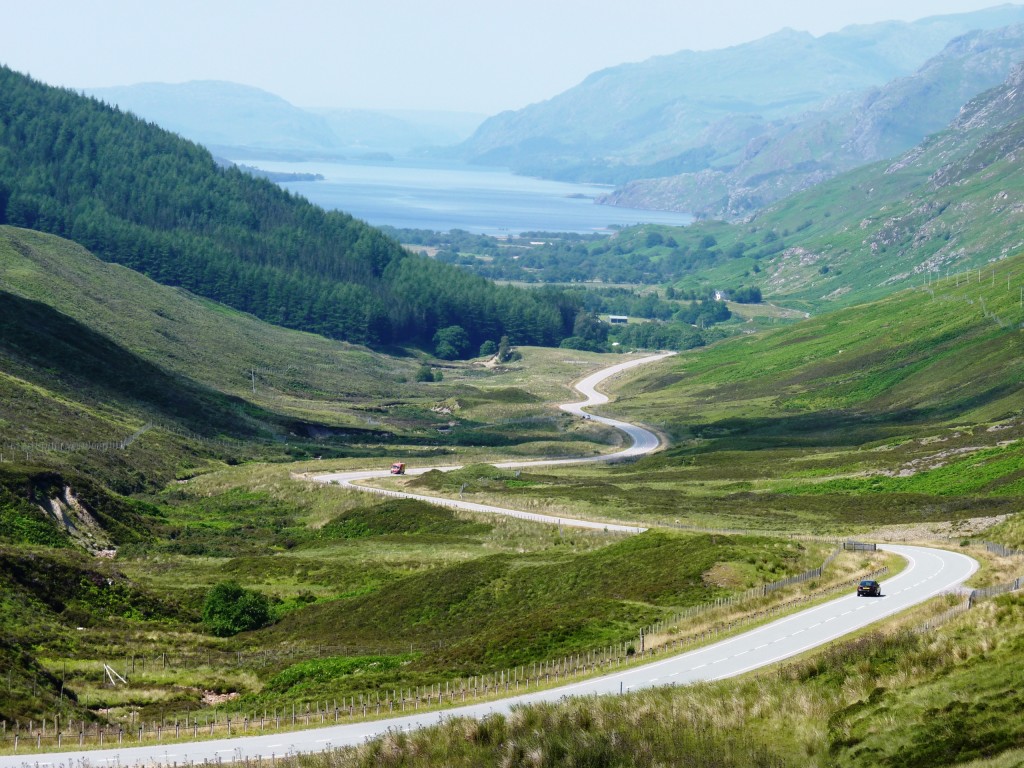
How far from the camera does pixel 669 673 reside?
145ft

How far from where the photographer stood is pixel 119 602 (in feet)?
230

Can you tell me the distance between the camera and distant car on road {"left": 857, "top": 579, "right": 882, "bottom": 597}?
5503cm

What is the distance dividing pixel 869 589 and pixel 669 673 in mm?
14361

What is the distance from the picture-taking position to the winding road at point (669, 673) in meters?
37.1

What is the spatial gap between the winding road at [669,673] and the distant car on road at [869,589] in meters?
0.38

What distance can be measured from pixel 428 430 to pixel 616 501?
81455 mm

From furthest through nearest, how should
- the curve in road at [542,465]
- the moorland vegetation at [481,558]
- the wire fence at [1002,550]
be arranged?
1. the curve in road at [542,465]
2. the wire fence at [1002,550]
3. the moorland vegetation at [481,558]

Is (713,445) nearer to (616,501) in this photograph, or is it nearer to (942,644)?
(616,501)

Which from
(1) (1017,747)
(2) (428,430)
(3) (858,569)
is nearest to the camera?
(1) (1017,747)

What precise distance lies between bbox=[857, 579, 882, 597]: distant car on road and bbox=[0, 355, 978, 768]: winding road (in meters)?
0.38

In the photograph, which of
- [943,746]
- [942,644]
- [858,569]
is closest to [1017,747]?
[943,746]

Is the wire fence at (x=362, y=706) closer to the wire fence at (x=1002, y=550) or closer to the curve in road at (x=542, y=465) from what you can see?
the wire fence at (x=1002, y=550)

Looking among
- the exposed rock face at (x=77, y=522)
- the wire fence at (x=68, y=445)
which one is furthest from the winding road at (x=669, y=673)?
the wire fence at (x=68, y=445)

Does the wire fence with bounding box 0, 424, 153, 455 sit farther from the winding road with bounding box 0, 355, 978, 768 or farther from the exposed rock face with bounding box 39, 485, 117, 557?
the winding road with bounding box 0, 355, 978, 768
